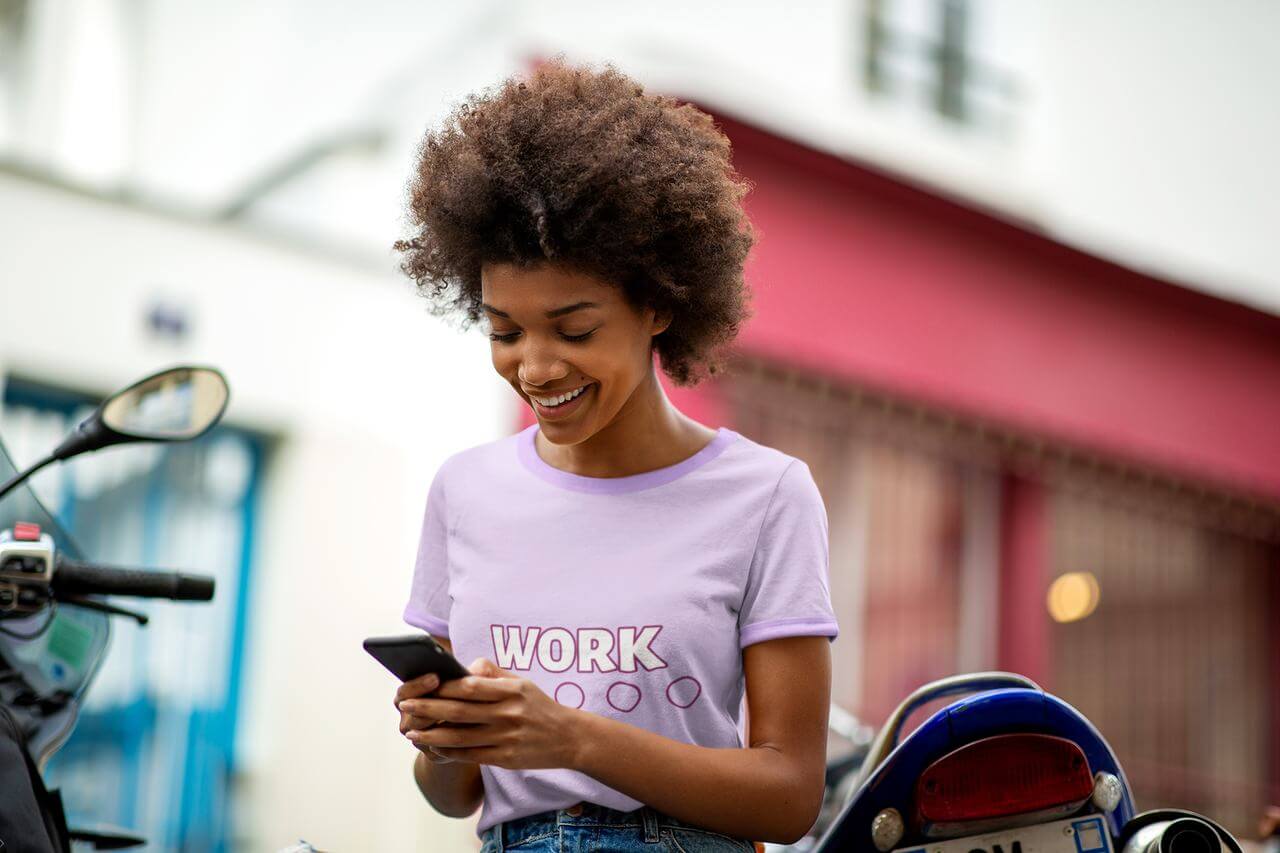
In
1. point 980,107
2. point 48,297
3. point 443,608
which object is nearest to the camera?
point 443,608

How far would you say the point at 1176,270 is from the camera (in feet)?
29.8

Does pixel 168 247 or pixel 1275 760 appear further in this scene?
pixel 1275 760

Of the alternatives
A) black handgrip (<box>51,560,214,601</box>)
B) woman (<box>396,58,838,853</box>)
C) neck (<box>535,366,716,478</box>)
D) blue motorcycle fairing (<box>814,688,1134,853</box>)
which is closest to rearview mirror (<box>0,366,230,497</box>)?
black handgrip (<box>51,560,214,601</box>)

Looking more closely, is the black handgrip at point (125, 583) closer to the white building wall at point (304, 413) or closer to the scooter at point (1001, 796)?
the scooter at point (1001, 796)

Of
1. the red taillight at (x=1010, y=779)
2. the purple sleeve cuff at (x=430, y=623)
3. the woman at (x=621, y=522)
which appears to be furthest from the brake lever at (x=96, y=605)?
the red taillight at (x=1010, y=779)

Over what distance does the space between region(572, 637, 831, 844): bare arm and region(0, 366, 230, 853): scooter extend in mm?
691

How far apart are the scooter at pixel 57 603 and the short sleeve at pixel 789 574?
2.66 feet

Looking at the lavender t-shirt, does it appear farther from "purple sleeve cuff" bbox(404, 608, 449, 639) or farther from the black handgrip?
the black handgrip

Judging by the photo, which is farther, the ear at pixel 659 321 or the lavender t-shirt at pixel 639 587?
the ear at pixel 659 321

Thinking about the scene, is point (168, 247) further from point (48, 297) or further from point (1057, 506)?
point (1057, 506)

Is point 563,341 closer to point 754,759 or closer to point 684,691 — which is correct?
point 684,691

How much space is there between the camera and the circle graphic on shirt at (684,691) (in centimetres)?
185

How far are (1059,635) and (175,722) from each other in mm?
4894

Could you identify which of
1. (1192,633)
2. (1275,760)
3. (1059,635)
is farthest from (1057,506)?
(1275,760)
